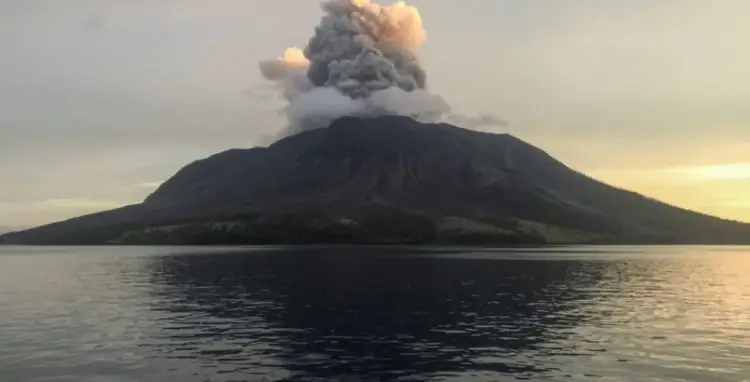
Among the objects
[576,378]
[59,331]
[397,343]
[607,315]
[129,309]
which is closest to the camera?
[576,378]

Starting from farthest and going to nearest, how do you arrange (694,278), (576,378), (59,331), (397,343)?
(694,278), (59,331), (397,343), (576,378)

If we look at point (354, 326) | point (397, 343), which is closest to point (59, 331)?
point (354, 326)

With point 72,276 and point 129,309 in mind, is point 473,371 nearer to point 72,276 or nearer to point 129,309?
point 129,309

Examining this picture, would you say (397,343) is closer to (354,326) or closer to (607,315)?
(354,326)

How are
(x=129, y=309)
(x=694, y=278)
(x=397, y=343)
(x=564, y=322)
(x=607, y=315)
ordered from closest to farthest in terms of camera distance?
(x=397, y=343) < (x=564, y=322) < (x=607, y=315) < (x=129, y=309) < (x=694, y=278)

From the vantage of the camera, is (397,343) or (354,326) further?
(354,326)

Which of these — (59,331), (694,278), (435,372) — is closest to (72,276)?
(59,331)
